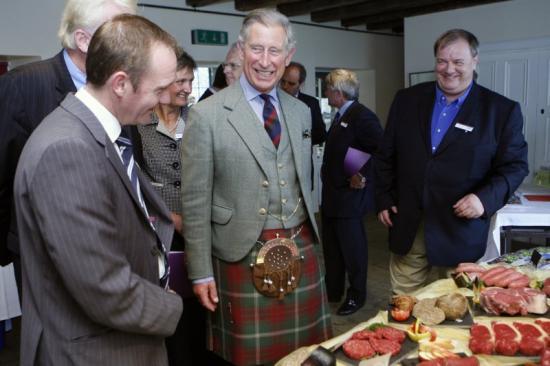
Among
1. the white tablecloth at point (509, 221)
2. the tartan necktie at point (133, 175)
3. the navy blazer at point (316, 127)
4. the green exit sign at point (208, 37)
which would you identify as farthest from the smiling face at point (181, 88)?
the green exit sign at point (208, 37)

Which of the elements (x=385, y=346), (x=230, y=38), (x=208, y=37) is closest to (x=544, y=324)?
(x=385, y=346)

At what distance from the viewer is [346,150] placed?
338 cm

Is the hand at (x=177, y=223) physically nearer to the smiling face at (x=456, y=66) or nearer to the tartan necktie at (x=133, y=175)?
the tartan necktie at (x=133, y=175)

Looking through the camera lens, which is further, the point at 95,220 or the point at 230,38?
the point at 230,38

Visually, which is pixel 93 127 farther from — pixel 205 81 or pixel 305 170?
pixel 205 81

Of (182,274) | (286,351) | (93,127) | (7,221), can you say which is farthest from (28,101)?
(286,351)

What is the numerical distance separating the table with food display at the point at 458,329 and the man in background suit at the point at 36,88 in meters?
0.92

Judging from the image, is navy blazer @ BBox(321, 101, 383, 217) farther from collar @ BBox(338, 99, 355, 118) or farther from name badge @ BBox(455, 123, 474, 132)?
name badge @ BBox(455, 123, 474, 132)

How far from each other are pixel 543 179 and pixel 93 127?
3.62 meters

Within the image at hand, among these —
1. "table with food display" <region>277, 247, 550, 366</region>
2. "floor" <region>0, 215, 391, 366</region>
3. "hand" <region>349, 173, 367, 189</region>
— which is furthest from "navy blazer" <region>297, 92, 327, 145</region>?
"table with food display" <region>277, 247, 550, 366</region>

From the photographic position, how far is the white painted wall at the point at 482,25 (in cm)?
556

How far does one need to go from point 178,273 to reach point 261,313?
1.29 feet

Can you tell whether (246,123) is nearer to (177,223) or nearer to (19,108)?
(177,223)

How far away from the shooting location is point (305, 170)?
5.99ft
